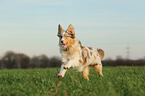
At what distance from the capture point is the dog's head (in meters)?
5.54

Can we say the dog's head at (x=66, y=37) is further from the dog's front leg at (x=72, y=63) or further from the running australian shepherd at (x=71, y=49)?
the dog's front leg at (x=72, y=63)

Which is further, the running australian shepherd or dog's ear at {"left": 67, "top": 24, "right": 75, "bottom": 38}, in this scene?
dog's ear at {"left": 67, "top": 24, "right": 75, "bottom": 38}

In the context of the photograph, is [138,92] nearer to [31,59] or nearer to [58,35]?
[58,35]

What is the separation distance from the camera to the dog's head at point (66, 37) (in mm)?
5541

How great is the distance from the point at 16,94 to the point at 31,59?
145 feet

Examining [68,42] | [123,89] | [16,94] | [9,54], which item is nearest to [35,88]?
[16,94]

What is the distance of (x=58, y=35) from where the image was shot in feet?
19.0

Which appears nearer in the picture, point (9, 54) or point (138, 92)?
point (138, 92)

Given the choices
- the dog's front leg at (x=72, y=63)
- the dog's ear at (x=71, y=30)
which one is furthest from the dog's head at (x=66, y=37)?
the dog's front leg at (x=72, y=63)

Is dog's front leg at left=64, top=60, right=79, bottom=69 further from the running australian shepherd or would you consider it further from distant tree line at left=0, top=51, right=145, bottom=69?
distant tree line at left=0, top=51, right=145, bottom=69

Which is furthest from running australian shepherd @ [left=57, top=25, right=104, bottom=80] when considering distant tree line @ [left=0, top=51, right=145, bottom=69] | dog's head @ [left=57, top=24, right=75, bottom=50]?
distant tree line @ [left=0, top=51, right=145, bottom=69]

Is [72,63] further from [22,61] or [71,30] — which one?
[22,61]

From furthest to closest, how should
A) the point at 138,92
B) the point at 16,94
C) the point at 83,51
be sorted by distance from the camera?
the point at 83,51 < the point at 16,94 < the point at 138,92

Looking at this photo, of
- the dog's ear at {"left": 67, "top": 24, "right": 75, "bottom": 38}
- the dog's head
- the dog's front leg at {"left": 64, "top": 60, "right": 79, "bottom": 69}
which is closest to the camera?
the dog's front leg at {"left": 64, "top": 60, "right": 79, "bottom": 69}
